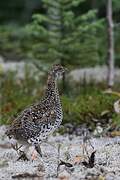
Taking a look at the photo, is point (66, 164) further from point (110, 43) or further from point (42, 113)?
point (110, 43)

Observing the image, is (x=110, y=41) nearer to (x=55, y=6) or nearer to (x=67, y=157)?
(x=55, y=6)

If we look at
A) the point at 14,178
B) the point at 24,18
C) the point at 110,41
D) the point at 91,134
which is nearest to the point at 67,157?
the point at 14,178

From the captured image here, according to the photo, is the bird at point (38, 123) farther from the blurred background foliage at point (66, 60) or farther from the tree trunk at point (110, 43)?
the tree trunk at point (110, 43)

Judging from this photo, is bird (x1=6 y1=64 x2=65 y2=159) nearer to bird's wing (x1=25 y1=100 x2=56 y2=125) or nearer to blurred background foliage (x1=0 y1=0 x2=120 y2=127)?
bird's wing (x1=25 y1=100 x2=56 y2=125)

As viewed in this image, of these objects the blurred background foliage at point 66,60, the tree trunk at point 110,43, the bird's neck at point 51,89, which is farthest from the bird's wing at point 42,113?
the tree trunk at point 110,43

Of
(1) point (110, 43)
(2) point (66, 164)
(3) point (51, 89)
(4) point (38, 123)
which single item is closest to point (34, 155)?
(4) point (38, 123)

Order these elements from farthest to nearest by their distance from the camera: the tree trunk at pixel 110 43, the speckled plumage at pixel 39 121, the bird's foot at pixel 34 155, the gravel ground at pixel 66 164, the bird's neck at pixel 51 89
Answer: the tree trunk at pixel 110 43 → the bird's neck at pixel 51 89 → the bird's foot at pixel 34 155 → the speckled plumage at pixel 39 121 → the gravel ground at pixel 66 164
